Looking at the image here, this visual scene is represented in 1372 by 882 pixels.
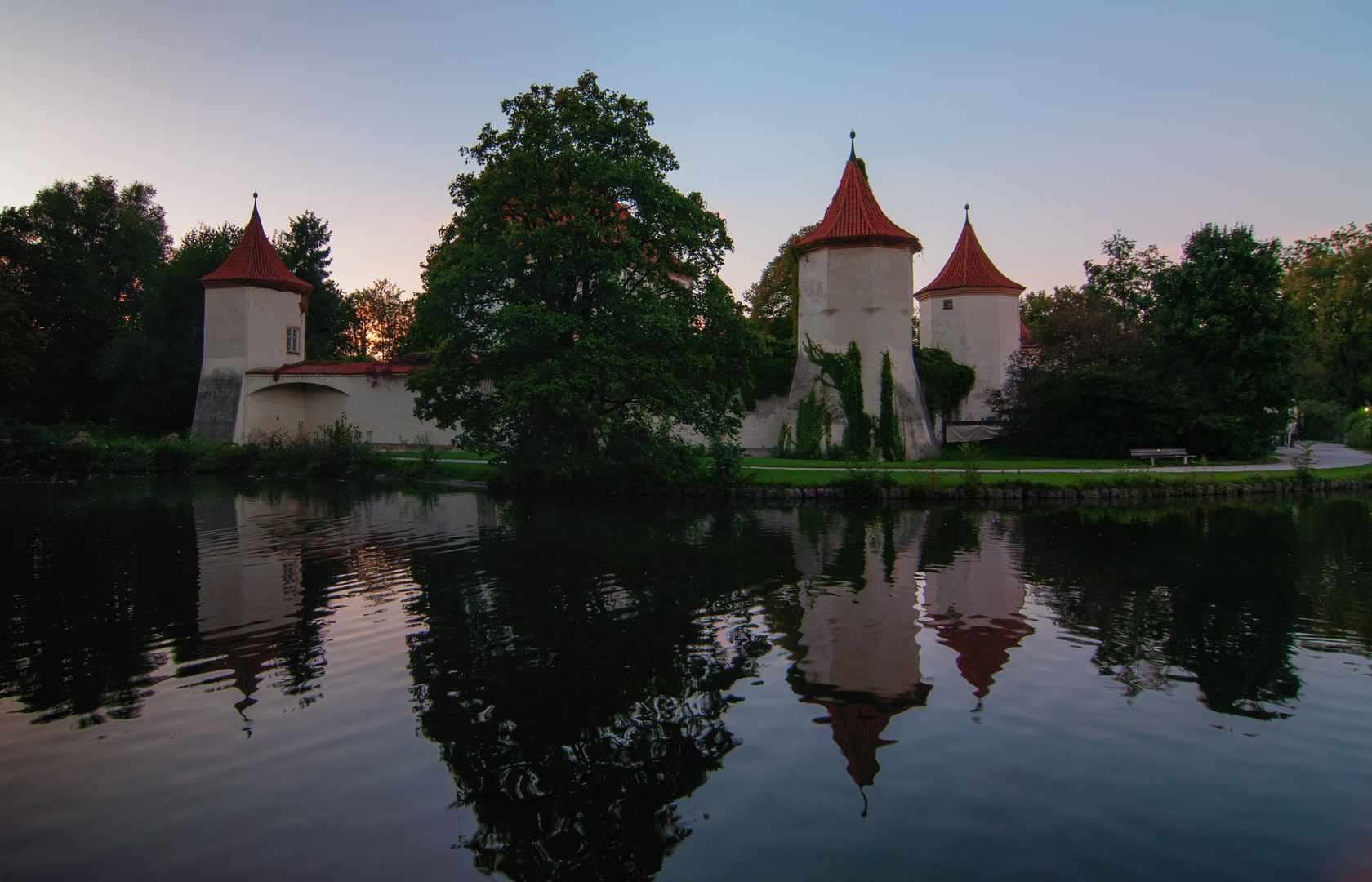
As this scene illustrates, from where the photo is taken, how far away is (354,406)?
33.9 m

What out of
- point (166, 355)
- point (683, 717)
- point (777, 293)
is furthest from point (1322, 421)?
point (166, 355)

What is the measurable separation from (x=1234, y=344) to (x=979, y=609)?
24.1 m

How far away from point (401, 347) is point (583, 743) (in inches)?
722

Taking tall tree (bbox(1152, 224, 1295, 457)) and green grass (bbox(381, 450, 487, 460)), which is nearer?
tall tree (bbox(1152, 224, 1295, 457))

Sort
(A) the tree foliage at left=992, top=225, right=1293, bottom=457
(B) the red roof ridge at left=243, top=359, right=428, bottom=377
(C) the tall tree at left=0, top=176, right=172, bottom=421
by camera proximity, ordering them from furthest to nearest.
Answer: (C) the tall tree at left=0, top=176, right=172, bottom=421
(B) the red roof ridge at left=243, top=359, right=428, bottom=377
(A) the tree foliage at left=992, top=225, right=1293, bottom=457

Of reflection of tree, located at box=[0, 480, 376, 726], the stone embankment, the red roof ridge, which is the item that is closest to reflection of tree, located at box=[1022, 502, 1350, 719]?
the stone embankment

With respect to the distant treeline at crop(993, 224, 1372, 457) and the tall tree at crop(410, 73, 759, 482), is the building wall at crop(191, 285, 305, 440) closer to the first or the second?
the tall tree at crop(410, 73, 759, 482)

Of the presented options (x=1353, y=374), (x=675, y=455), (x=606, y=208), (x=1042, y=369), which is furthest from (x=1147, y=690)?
(x=1353, y=374)

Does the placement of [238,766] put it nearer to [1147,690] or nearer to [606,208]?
[1147,690]

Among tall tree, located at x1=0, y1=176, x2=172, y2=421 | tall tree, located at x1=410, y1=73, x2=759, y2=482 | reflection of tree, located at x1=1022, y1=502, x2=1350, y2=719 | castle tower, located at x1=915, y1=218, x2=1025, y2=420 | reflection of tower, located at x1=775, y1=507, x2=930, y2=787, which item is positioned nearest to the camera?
reflection of tower, located at x1=775, y1=507, x2=930, y2=787

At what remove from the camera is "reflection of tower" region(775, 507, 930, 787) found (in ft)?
17.7

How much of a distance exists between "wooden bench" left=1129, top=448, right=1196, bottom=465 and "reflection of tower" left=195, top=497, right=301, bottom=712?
73.1 feet

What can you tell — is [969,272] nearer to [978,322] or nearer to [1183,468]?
[978,322]

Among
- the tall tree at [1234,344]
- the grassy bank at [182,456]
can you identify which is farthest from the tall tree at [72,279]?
the tall tree at [1234,344]
